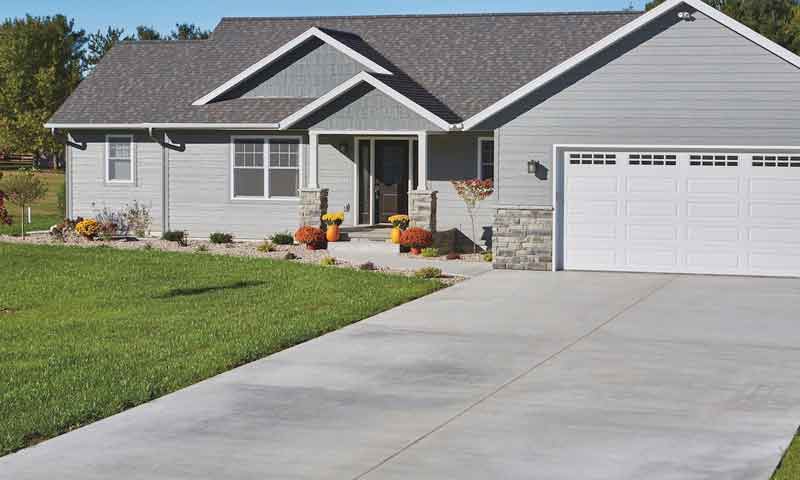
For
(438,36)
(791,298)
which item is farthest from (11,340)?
(438,36)

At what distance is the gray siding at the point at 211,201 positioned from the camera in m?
29.8

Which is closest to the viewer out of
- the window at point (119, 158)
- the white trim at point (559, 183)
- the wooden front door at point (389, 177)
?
the white trim at point (559, 183)

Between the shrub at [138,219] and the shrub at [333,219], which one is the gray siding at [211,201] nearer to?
the shrub at [138,219]

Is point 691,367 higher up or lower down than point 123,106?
lower down

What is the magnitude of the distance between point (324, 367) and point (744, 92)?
12.0 meters

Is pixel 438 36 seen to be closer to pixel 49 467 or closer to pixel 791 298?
pixel 791 298

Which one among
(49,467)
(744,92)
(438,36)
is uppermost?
(438,36)

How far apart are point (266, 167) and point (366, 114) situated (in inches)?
139

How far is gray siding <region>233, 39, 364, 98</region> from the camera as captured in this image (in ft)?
97.2

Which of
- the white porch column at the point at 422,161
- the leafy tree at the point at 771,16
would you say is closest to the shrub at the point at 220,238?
the white porch column at the point at 422,161

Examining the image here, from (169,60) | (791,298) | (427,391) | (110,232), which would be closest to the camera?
(427,391)

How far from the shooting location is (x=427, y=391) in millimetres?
12320

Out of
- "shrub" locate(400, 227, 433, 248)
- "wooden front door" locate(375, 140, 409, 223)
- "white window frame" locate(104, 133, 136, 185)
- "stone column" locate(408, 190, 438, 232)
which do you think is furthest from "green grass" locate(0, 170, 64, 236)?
"shrub" locate(400, 227, 433, 248)

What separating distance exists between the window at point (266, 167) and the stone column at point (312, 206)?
156cm
